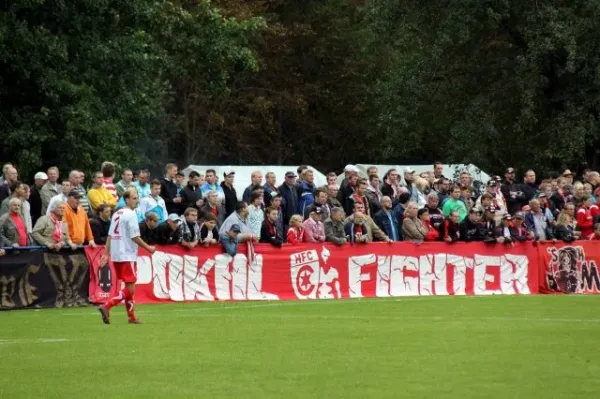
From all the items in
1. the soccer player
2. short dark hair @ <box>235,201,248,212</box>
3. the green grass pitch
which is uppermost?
short dark hair @ <box>235,201,248,212</box>

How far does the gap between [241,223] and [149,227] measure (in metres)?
1.93

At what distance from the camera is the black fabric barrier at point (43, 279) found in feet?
81.2

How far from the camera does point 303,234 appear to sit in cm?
2827

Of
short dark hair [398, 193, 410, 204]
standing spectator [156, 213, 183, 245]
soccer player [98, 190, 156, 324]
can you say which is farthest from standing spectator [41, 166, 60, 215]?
short dark hair [398, 193, 410, 204]

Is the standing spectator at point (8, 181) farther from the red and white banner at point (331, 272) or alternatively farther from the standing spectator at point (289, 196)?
the standing spectator at point (289, 196)

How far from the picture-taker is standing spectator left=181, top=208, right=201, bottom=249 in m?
26.6

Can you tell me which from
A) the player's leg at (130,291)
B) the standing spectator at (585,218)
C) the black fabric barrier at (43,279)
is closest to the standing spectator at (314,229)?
the black fabric barrier at (43,279)

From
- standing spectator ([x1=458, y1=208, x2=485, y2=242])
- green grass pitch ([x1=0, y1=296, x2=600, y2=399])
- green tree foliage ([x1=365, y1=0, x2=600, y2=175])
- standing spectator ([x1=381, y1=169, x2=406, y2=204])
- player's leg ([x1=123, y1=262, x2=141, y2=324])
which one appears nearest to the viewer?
green grass pitch ([x1=0, y1=296, x2=600, y2=399])

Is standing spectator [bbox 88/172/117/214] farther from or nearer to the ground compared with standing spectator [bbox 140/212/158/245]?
farther from the ground

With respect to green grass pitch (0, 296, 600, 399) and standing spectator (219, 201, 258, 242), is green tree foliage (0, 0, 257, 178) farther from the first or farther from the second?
green grass pitch (0, 296, 600, 399)

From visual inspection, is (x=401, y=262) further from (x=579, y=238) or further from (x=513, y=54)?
(x=513, y=54)

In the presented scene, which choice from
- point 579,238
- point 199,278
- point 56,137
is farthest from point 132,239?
point 56,137

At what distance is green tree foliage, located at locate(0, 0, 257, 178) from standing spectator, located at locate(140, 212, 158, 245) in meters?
9.80

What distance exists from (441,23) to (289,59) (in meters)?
18.3
